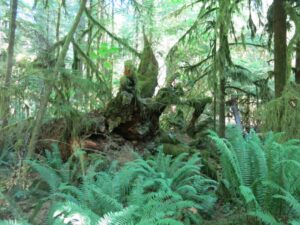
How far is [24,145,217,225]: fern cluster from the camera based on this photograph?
11.7ft

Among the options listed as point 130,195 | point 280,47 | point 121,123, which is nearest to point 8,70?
point 121,123

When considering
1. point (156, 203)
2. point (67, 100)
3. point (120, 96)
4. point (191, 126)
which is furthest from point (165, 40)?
point (156, 203)

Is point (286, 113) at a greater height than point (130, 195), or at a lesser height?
greater

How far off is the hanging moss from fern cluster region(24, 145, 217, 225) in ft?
3.84

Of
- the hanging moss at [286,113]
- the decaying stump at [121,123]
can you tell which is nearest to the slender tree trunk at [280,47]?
the hanging moss at [286,113]

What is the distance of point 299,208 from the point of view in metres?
3.55

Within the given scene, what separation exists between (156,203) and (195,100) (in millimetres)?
4763

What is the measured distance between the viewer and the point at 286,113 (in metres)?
4.73

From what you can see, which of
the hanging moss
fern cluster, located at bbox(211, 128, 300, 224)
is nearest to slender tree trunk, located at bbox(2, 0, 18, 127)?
fern cluster, located at bbox(211, 128, 300, 224)

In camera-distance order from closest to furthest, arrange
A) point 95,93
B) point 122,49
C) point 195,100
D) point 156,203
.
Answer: point 156,203 < point 95,93 < point 122,49 < point 195,100

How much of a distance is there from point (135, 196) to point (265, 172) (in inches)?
58.8

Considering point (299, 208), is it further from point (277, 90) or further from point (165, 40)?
point (165, 40)

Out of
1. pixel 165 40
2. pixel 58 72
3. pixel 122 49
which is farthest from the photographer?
pixel 165 40

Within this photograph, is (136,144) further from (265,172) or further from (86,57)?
(265,172)
